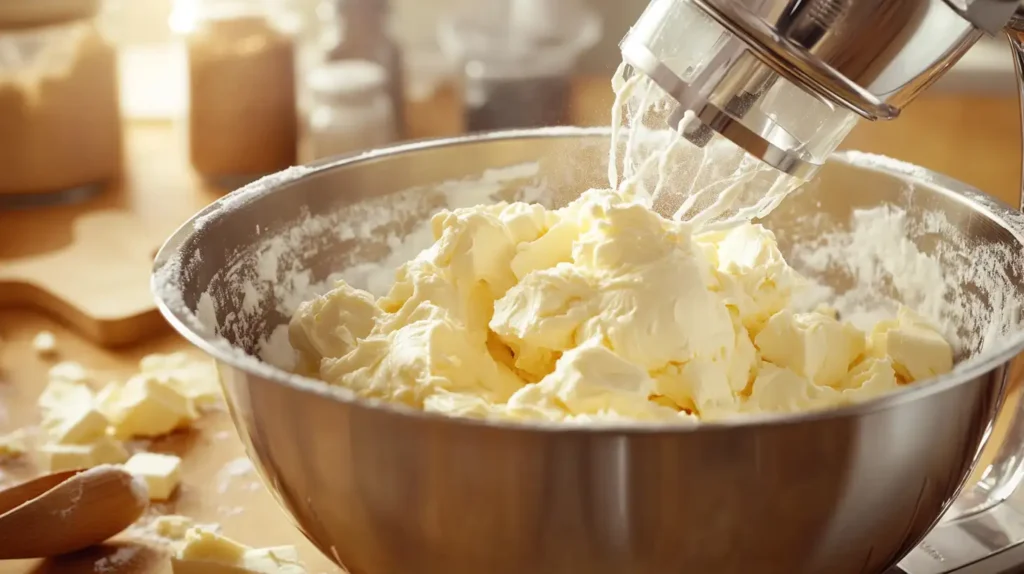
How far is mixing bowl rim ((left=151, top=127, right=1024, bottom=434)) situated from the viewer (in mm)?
610

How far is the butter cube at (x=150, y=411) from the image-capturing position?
3.81ft

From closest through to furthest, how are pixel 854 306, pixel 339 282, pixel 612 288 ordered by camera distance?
pixel 612 288 → pixel 339 282 → pixel 854 306

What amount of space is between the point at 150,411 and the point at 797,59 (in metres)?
0.77

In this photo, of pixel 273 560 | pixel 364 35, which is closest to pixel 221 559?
pixel 273 560

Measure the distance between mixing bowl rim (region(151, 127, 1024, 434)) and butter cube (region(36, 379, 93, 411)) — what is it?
40 centimetres

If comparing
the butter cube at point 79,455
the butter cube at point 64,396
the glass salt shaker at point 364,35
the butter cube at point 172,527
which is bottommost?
the butter cube at point 64,396

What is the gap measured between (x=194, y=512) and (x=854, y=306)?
0.68 m

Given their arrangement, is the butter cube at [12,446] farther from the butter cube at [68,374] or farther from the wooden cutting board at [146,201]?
the wooden cutting board at [146,201]

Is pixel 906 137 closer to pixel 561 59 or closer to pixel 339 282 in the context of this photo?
pixel 561 59

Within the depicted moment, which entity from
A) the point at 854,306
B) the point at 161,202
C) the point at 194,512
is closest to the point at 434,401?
the point at 194,512

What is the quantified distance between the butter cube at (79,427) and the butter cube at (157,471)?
0.08m

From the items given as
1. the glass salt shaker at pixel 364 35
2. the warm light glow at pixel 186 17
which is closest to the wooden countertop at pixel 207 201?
the glass salt shaker at pixel 364 35

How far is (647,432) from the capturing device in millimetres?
598

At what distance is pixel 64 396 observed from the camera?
1.23 m
